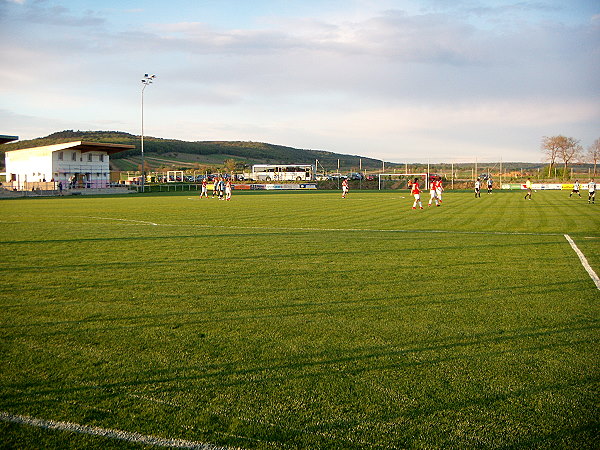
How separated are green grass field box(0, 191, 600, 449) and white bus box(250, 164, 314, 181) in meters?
83.3

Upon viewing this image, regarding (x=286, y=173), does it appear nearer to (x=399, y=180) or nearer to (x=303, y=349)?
(x=399, y=180)

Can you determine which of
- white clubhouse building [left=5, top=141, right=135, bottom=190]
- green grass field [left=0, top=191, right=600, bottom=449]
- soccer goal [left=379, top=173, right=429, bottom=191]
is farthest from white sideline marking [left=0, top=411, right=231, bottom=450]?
soccer goal [left=379, top=173, right=429, bottom=191]

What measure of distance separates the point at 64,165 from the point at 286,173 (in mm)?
40206

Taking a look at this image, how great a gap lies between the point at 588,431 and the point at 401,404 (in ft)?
4.49

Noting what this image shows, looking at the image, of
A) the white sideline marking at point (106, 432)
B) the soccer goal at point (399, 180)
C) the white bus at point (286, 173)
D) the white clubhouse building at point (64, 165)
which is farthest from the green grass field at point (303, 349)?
the white bus at point (286, 173)

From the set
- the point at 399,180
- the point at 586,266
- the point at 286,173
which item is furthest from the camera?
the point at 286,173

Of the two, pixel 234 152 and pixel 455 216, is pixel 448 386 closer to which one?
pixel 455 216

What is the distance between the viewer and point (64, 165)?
66.9m

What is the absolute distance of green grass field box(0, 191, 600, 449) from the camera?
154 inches

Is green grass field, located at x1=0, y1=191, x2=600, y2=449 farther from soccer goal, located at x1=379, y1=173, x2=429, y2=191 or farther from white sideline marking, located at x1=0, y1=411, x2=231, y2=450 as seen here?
soccer goal, located at x1=379, y1=173, x2=429, y2=191

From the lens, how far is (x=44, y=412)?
4.11 metres

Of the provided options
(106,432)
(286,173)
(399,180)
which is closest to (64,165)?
(286,173)

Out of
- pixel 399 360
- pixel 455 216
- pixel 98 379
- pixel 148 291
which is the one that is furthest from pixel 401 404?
pixel 455 216

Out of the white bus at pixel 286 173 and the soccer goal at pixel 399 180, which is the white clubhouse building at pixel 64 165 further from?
the soccer goal at pixel 399 180
